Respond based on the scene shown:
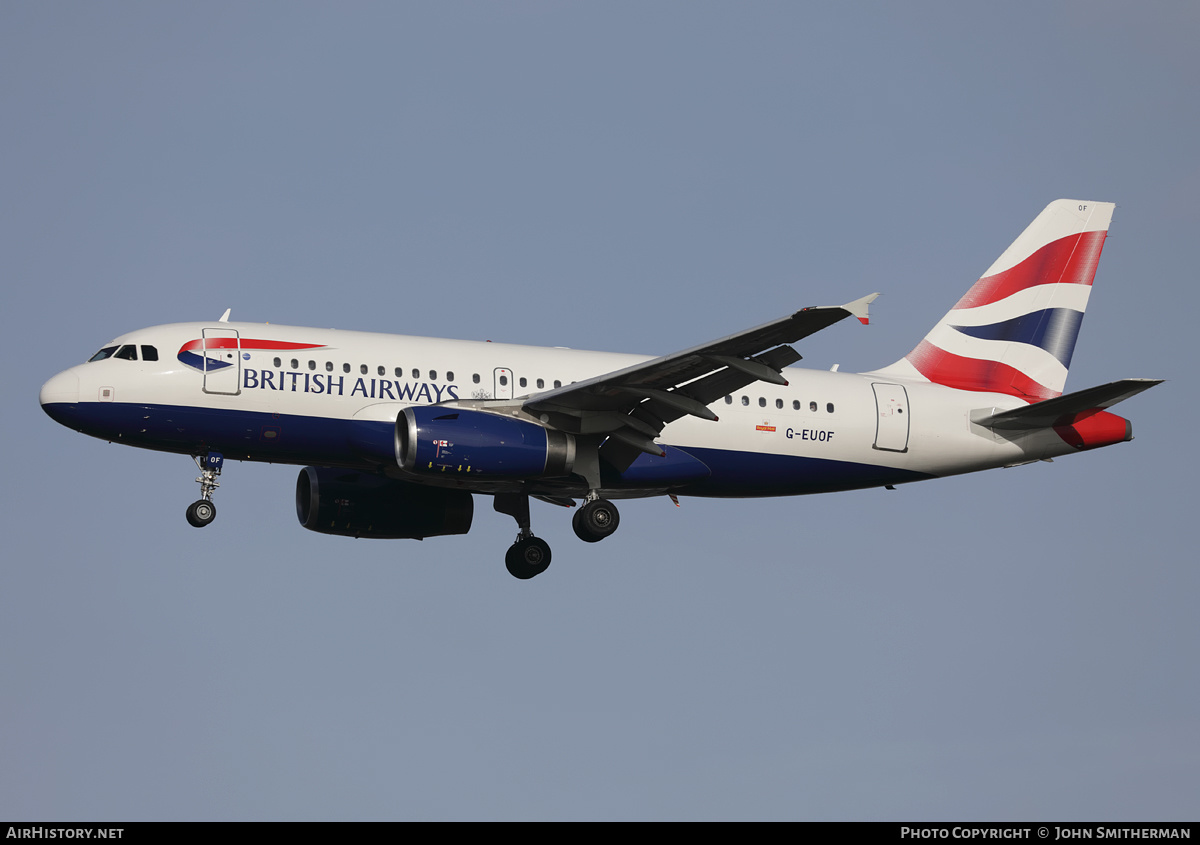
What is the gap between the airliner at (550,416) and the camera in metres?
36.3

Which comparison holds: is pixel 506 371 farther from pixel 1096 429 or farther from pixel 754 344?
pixel 1096 429

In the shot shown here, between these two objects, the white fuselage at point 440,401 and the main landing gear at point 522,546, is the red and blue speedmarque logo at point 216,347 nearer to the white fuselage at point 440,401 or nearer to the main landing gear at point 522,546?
the white fuselage at point 440,401

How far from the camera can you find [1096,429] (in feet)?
133

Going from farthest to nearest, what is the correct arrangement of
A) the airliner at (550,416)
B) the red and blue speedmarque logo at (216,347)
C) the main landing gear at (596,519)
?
the main landing gear at (596,519) → the red and blue speedmarque logo at (216,347) → the airliner at (550,416)

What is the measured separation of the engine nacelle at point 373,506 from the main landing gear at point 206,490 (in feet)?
14.8

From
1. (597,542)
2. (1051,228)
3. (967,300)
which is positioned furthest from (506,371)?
(1051,228)

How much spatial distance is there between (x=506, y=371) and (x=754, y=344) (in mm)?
7332

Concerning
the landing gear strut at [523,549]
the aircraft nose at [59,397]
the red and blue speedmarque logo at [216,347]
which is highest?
the red and blue speedmarque logo at [216,347]

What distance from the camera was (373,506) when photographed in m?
41.7

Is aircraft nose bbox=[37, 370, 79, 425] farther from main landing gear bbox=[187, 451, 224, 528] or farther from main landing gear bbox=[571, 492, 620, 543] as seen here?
main landing gear bbox=[571, 492, 620, 543]

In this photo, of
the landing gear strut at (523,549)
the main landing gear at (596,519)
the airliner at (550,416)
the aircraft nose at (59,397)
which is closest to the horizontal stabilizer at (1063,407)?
the airliner at (550,416)

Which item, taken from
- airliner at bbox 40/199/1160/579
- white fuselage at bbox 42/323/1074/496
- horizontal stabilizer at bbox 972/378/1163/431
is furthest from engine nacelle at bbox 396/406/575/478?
horizontal stabilizer at bbox 972/378/1163/431

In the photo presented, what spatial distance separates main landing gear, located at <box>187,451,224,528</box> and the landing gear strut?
7439 mm

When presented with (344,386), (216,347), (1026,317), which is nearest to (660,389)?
(344,386)
